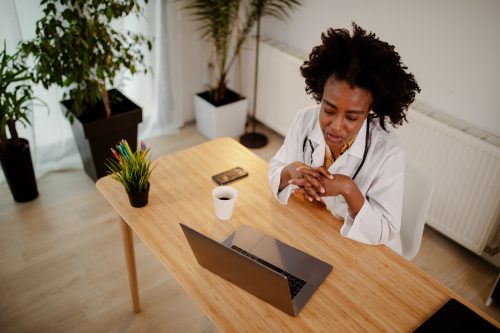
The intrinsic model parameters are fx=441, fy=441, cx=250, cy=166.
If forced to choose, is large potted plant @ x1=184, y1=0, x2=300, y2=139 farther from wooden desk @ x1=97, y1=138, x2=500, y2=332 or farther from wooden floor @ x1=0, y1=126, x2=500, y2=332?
wooden desk @ x1=97, y1=138, x2=500, y2=332

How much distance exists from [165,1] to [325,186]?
235cm

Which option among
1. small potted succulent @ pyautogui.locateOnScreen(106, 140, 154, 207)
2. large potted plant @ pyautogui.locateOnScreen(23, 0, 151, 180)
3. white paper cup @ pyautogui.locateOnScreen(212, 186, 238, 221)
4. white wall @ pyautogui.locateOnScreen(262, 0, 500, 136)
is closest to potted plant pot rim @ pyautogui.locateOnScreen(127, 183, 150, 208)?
small potted succulent @ pyautogui.locateOnScreen(106, 140, 154, 207)

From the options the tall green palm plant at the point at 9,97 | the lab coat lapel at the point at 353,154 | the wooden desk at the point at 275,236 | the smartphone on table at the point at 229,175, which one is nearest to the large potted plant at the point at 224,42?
the tall green palm plant at the point at 9,97

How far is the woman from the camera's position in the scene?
1371 millimetres

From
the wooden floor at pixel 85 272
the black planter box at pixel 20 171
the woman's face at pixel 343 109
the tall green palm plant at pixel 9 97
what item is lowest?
the wooden floor at pixel 85 272

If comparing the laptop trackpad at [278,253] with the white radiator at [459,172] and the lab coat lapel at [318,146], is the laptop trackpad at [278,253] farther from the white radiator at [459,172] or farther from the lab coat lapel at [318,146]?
the white radiator at [459,172]

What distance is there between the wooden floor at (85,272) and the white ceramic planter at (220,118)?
1047mm

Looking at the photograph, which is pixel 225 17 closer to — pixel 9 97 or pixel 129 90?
pixel 129 90

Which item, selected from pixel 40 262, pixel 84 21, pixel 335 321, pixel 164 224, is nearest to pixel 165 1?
pixel 84 21

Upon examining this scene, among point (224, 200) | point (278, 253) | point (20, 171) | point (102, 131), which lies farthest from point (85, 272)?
point (278, 253)

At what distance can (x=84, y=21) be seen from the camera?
8.20ft

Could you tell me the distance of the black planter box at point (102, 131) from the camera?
2.79m

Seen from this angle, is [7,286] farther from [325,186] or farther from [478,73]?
[478,73]

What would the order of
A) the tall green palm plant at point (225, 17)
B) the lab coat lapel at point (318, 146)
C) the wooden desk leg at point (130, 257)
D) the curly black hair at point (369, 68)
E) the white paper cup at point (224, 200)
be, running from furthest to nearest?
the tall green palm plant at point (225, 17) → the wooden desk leg at point (130, 257) → the lab coat lapel at point (318, 146) → the white paper cup at point (224, 200) → the curly black hair at point (369, 68)
